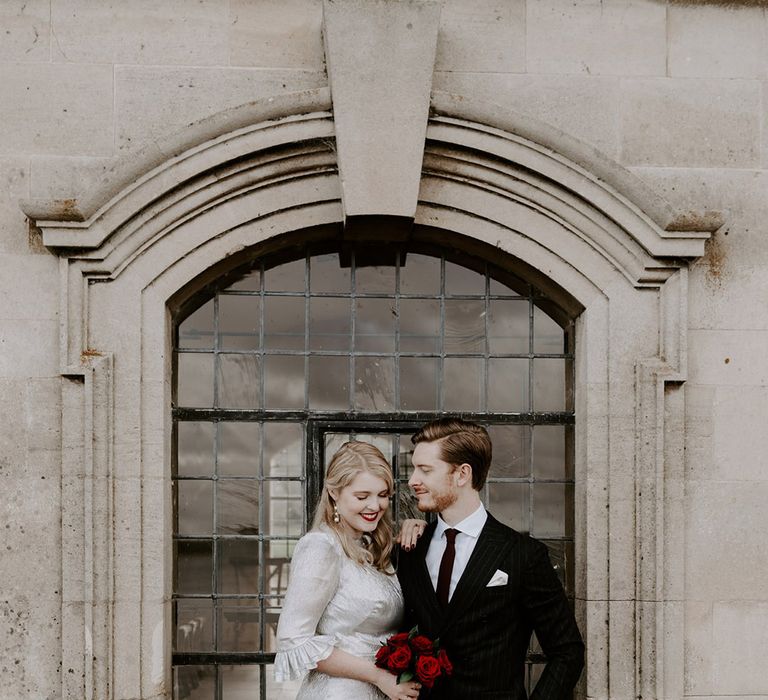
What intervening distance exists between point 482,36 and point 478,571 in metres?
2.78

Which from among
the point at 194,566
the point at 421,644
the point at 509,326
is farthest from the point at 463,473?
the point at 194,566

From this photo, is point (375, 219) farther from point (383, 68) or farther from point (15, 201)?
point (15, 201)

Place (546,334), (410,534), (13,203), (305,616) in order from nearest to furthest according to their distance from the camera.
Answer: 1. (305,616)
2. (410,534)
3. (13,203)
4. (546,334)

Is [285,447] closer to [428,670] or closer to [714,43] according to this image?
[428,670]

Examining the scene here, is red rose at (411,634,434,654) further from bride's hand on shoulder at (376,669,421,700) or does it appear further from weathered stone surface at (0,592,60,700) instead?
weathered stone surface at (0,592,60,700)

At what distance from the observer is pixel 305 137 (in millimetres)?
5039

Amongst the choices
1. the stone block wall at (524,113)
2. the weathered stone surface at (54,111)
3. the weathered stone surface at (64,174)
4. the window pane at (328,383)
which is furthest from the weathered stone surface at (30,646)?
the weathered stone surface at (54,111)

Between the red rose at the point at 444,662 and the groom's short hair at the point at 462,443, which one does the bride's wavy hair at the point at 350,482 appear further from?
the red rose at the point at 444,662

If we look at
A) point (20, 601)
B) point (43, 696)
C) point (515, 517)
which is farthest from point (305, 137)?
point (43, 696)

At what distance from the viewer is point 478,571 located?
4219 millimetres

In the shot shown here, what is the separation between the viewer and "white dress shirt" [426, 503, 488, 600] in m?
4.34

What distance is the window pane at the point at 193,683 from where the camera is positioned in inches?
212

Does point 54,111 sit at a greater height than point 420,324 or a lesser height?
greater

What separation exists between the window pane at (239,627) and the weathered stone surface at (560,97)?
2.98 metres
